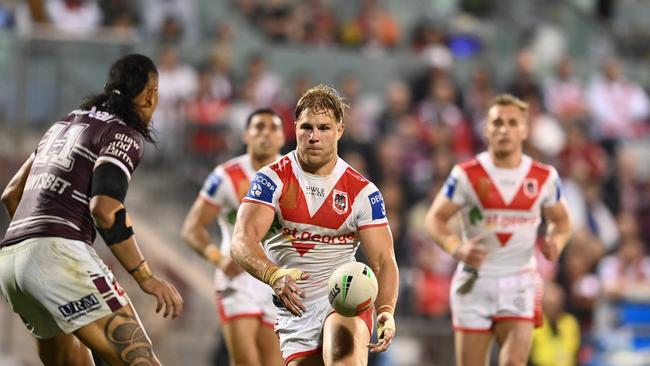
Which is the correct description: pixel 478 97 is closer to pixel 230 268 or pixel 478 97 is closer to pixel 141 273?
pixel 230 268

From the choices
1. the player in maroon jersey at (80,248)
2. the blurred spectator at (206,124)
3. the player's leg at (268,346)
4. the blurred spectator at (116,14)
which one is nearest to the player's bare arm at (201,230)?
the player's leg at (268,346)

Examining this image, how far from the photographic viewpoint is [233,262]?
1075cm

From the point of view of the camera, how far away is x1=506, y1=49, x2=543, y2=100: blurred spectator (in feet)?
63.7

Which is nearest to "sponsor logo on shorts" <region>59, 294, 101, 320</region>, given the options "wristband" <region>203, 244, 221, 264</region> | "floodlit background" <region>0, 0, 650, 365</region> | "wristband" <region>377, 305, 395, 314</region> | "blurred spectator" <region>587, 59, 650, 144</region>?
"wristband" <region>377, 305, 395, 314</region>

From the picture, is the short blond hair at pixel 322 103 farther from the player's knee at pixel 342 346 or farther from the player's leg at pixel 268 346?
the player's leg at pixel 268 346

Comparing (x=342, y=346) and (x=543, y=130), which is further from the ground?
(x=543, y=130)

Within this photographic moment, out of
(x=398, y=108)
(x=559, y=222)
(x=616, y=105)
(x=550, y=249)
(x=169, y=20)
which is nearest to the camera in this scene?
(x=550, y=249)

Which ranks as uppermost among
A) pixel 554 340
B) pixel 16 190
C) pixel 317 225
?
pixel 16 190

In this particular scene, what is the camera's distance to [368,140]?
17.1 m

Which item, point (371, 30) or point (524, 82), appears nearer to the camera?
point (524, 82)

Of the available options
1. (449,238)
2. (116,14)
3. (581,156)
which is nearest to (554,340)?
(449,238)

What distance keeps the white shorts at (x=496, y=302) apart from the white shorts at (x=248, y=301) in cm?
163

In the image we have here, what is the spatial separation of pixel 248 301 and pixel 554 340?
4427 millimetres

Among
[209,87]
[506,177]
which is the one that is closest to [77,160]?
[506,177]
